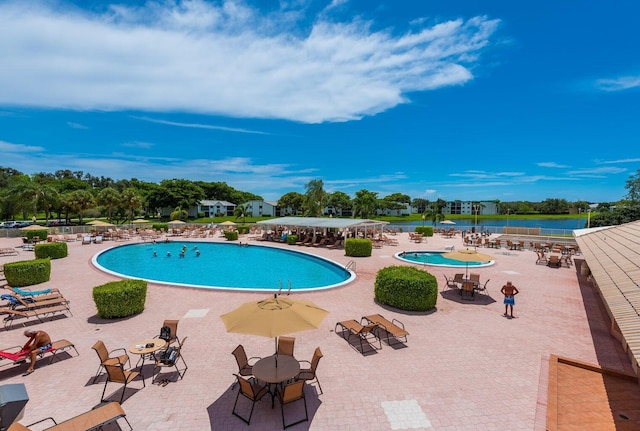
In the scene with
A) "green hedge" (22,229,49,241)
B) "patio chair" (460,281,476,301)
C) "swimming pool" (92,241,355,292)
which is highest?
"green hedge" (22,229,49,241)

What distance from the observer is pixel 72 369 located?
670cm

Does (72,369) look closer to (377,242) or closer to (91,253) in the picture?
(91,253)

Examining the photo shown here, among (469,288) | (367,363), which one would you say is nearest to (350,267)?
(469,288)

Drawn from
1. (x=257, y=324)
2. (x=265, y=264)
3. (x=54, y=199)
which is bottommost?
(x=265, y=264)

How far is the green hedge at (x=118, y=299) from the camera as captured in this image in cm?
940

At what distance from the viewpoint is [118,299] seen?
31.0 ft

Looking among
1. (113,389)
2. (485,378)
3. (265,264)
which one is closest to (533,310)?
(485,378)

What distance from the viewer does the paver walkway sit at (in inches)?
206

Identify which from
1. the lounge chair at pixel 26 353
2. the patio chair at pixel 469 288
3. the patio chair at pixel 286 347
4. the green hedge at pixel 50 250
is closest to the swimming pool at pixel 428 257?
the patio chair at pixel 469 288

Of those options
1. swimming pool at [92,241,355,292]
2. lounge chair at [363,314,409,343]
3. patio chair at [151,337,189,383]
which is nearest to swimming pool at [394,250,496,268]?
swimming pool at [92,241,355,292]

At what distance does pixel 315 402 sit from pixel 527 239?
29.1 metres

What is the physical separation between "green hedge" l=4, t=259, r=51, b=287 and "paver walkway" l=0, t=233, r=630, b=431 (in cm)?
263

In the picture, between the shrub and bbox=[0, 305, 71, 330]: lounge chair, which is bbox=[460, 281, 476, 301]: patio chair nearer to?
bbox=[0, 305, 71, 330]: lounge chair

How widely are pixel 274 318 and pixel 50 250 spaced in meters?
21.1
